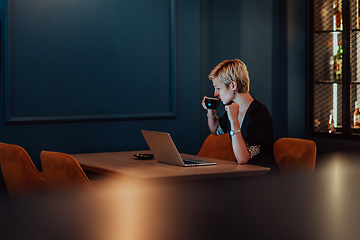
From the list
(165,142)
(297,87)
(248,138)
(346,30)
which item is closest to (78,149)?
(165,142)

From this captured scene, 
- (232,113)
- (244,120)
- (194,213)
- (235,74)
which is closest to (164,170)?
(232,113)

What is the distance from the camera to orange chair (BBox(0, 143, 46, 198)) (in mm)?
1925

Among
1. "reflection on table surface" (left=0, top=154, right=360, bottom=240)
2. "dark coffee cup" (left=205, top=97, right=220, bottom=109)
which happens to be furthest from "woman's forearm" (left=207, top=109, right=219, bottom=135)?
"reflection on table surface" (left=0, top=154, right=360, bottom=240)

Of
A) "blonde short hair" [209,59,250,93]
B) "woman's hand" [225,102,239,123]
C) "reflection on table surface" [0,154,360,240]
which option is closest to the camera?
"reflection on table surface" [0,154,360,240]

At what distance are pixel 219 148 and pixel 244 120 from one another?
1.61 feet

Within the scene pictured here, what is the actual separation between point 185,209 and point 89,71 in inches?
102

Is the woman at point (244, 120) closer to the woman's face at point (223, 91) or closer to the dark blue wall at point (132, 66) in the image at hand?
the woman's face at point (223, 91)

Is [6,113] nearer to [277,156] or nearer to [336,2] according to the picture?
[277,156]

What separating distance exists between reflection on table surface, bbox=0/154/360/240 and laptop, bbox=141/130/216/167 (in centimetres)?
130

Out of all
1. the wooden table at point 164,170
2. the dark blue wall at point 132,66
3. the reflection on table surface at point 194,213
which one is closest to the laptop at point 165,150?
the wooden table at point 164,170

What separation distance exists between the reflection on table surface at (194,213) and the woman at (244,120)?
136 cm

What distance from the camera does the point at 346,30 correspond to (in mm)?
3305

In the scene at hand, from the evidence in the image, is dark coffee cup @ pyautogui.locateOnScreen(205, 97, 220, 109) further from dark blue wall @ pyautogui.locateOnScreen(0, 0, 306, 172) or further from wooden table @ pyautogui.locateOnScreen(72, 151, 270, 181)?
dark blue wall @ pyautogui.locateOnScreen(0, 0, 306, 172)

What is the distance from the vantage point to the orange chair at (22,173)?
75.8 inches
